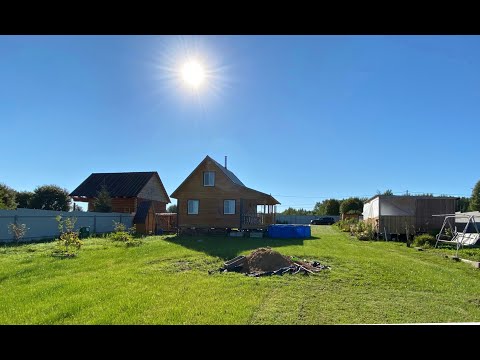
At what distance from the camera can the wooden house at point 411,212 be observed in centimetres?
2186

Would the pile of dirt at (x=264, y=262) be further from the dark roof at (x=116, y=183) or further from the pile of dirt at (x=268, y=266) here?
the dark roof at (x=116, y=183)

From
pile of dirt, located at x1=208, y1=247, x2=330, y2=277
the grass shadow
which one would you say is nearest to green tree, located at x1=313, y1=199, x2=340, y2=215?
the grass shadow

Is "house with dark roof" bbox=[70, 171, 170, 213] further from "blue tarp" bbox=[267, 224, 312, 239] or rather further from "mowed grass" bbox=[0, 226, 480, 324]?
"mowed grass" bbox=[0, 226, 480, 324]

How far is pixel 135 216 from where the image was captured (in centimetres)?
2545

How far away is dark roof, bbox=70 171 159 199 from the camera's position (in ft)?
101

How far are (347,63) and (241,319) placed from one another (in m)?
3.53

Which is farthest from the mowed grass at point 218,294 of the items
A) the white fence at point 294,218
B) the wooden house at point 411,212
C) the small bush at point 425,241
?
the white fence at point 294,218

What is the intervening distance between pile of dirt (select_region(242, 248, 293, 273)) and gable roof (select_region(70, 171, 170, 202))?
22.6m

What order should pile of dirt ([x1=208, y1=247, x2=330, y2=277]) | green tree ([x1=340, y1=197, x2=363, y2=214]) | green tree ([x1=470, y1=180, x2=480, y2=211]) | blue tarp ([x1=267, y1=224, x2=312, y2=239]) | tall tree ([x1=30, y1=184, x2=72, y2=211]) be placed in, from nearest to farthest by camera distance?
pile of dirt ([x1=208, y1=247, x2=330, y2=277]), blue tarp ([x1=267, y1=224, x2=312, y2=239]), tall tree ([x1=30, y1=184, x2=72, y2=211]), green tree ([x1=340, y1=197, x2=363, y2=214]), green tree ([x1=470, y1=180, x2=480, y2=211])

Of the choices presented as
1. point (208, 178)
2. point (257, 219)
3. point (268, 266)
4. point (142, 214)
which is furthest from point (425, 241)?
point (142, 214)

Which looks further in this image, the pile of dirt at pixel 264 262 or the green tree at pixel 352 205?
the green tree at pixel 352 205

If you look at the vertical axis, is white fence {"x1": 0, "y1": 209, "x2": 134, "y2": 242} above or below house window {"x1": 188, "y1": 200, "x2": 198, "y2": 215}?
below

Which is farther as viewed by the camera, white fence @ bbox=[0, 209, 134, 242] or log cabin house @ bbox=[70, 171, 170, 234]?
log cabin house @ bbox=[70, 171, 170, 234]

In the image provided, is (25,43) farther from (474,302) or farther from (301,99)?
(474,302)
